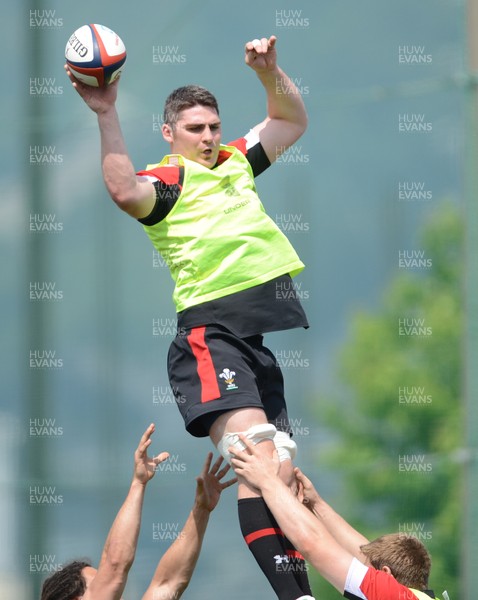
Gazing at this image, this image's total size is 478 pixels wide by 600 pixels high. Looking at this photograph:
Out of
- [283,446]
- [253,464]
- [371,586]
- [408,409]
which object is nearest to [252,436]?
[253,464]

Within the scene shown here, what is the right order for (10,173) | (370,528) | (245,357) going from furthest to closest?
(10,173), (370,528), (245,357)

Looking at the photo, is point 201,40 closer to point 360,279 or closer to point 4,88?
point 4,88

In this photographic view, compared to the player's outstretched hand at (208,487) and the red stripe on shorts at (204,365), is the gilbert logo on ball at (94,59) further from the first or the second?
the player's outstretched hand at (208,487)

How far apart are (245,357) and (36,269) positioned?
2.38 metres

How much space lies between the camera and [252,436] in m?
3.43

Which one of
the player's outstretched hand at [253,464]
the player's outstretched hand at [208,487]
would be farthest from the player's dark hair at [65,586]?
the player's outstretched hand at [253,464]

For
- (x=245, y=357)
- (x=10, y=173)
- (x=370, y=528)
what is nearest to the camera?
(x=245, y=357)

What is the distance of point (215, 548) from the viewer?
5.46 metres

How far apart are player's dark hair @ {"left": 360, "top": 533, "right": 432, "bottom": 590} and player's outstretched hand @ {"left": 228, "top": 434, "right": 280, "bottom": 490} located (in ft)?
1.49

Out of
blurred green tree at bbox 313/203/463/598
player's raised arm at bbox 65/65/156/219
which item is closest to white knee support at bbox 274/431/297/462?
player's raised arm at bbox 65/65/156/219

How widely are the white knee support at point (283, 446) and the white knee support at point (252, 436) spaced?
10 centimetres

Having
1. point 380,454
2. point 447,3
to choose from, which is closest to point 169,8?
point 447,3

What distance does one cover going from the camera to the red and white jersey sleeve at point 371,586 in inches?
132

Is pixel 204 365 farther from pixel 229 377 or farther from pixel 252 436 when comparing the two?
pixel 252 436
